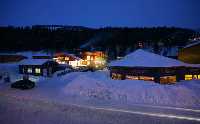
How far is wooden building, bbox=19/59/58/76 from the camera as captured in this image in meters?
55.6

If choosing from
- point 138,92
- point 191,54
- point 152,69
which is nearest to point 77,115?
point 138,92

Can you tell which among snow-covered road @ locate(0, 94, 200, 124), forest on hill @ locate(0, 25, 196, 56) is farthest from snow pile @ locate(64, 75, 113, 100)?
forest on hill @ locate(0, 25, 196, 56)

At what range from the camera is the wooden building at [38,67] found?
55644mm

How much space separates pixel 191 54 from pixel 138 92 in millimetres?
21525

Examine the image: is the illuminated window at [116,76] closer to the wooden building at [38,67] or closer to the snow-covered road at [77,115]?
the snow-covered road at [77,115]

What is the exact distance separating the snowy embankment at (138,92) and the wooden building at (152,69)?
16.1 feet

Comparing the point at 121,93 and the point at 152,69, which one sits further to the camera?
the point at 152,69

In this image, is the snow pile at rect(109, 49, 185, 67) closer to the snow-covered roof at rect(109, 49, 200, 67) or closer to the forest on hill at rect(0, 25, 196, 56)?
the snow-covered roof at rect(109, 49, 200, 67)

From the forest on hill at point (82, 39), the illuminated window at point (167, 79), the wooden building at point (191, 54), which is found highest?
the forest on hill at point (82, 39)

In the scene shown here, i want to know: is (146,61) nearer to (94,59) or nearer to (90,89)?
(90,89)

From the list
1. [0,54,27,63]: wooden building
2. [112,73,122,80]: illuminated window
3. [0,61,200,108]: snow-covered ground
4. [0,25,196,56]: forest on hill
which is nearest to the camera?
[0,61,200,108]: snow-covered ground

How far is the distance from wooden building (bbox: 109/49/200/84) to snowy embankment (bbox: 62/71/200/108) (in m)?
4.90

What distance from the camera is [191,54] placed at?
49.3 m

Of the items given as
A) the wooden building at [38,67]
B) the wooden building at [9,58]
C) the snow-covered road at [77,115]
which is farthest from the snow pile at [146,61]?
the wooden building at [9,58]
